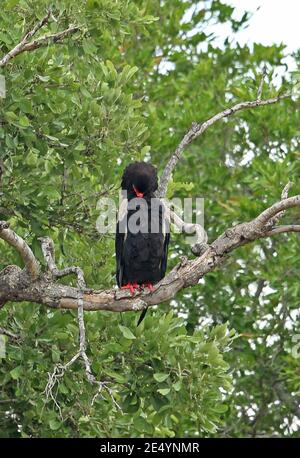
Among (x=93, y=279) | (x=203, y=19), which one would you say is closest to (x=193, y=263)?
(x=93, y=279)

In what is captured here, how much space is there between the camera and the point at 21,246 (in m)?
7.79

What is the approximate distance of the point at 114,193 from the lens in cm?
957

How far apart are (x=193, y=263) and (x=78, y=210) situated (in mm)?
1719

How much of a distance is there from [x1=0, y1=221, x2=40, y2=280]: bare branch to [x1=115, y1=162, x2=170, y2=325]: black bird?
1.13 meters

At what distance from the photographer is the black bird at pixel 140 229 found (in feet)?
Answer: 29.6

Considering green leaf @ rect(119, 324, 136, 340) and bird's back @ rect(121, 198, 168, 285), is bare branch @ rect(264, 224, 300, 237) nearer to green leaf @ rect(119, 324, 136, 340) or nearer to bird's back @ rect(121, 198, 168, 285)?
bird's back @ rect(121, 198, 168, 285)

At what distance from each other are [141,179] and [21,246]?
151 cm

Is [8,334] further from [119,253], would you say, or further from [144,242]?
[144,242]

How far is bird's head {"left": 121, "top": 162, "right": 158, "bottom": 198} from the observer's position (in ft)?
29.3

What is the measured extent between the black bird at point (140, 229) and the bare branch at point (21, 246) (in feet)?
3.70

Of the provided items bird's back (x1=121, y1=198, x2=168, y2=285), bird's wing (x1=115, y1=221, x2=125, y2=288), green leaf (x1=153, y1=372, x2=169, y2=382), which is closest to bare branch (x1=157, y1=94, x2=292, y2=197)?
bird's back (x1=121, y1=198, x2=168, y2=285)

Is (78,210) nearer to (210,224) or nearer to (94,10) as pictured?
(94,10)

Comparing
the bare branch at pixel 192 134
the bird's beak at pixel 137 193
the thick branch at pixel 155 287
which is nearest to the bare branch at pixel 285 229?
the thick branch at pixel 155 287

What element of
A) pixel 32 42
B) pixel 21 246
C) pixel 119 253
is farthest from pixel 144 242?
pixel 32 42
